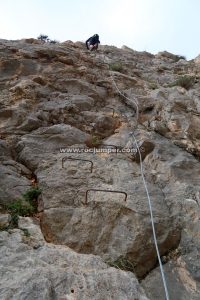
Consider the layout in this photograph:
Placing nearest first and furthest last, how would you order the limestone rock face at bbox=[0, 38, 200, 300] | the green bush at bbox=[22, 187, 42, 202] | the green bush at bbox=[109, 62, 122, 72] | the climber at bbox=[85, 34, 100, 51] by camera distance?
the limestone rock face at bbox=[0, 38, 200, 300] → the green bush at bbox=[22, 187, 42, 202] → the green bush at bbox=[109, 62, 122, 72] → the climber at bbox=[85, 34, 100, 51]

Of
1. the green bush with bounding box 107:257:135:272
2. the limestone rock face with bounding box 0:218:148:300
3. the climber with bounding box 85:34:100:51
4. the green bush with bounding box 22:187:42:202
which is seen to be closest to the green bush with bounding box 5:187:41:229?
the green bush with bounding box 22:187:42:202

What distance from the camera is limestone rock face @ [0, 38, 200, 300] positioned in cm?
457

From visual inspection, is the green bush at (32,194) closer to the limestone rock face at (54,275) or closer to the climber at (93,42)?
the limestone rock face at (54,275)

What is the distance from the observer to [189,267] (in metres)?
5.57

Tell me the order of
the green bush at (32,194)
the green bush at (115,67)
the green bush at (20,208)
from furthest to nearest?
the green bush at (115,67) < the green bush at (32,194) < the green bush at (20,208)

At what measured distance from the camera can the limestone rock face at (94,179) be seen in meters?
4.57

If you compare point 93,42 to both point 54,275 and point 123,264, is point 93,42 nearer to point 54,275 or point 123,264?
point 123,264

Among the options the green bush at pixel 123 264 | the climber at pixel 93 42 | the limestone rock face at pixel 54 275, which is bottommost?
the green bush at pixel 123 264

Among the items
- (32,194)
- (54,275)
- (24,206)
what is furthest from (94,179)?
(54,275)

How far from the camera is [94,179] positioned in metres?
7.18

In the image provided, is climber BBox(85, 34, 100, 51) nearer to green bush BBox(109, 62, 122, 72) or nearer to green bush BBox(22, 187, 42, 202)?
green bush BBox(109, 62, 122, 72)

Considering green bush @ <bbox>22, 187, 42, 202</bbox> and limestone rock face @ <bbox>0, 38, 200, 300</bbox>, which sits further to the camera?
green bush @ <bbox>22, 187, 42, 202</bbox>

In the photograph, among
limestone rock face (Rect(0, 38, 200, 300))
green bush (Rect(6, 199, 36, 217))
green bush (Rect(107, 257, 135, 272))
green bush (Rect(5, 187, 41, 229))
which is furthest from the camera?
green bush (Rect(6, 199, 36, 217))

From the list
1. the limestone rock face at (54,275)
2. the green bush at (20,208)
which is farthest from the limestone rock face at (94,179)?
the green bush at (20,208)
